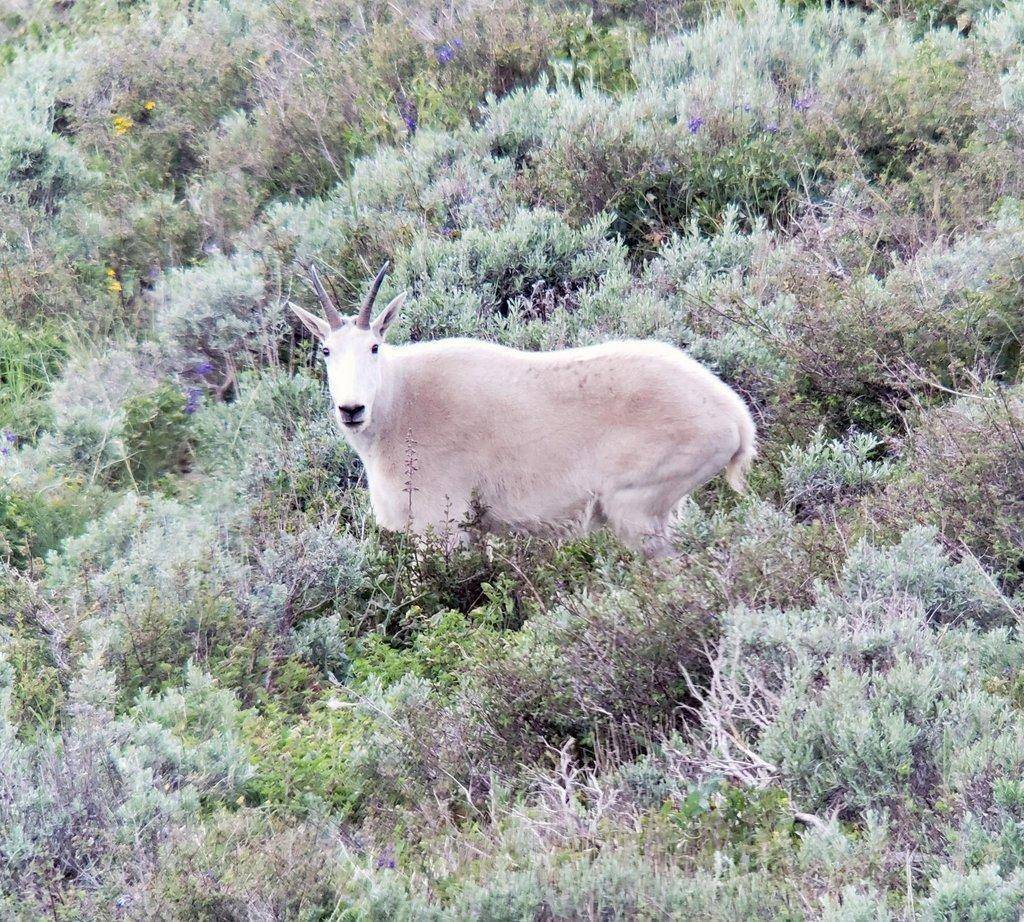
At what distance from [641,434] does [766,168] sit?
13.2ft

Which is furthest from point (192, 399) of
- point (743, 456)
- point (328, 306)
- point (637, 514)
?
point (743, 456)

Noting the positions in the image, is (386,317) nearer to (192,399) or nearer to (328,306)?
(328,306)

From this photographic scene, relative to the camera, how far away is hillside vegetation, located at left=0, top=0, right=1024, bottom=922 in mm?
3807

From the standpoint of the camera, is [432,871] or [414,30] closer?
[432,871]

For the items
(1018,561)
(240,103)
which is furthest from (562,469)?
(240,103)

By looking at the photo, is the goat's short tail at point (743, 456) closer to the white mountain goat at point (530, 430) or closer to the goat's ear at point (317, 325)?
the white mountain goat at point (530, 430)

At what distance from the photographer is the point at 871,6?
12.5m

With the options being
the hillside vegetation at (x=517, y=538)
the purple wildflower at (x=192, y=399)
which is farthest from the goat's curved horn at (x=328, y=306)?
the purple wildflower at (x=192, y=399)

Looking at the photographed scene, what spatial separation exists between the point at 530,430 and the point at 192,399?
3378 mm

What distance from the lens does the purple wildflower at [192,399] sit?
9.28 meters

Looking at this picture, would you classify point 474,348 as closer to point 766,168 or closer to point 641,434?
point 641,434

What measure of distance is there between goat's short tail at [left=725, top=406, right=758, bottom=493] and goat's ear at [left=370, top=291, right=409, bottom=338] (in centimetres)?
Result: 210

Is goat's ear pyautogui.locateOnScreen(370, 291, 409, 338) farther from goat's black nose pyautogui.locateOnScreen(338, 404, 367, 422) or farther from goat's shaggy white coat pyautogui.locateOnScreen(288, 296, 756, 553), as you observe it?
goat's black nose pyautogui.locateOnScreen(338, 404, 367, 422)

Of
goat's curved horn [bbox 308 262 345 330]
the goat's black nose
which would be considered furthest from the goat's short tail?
goat's curved horn [bbox 308 262 345 330]
